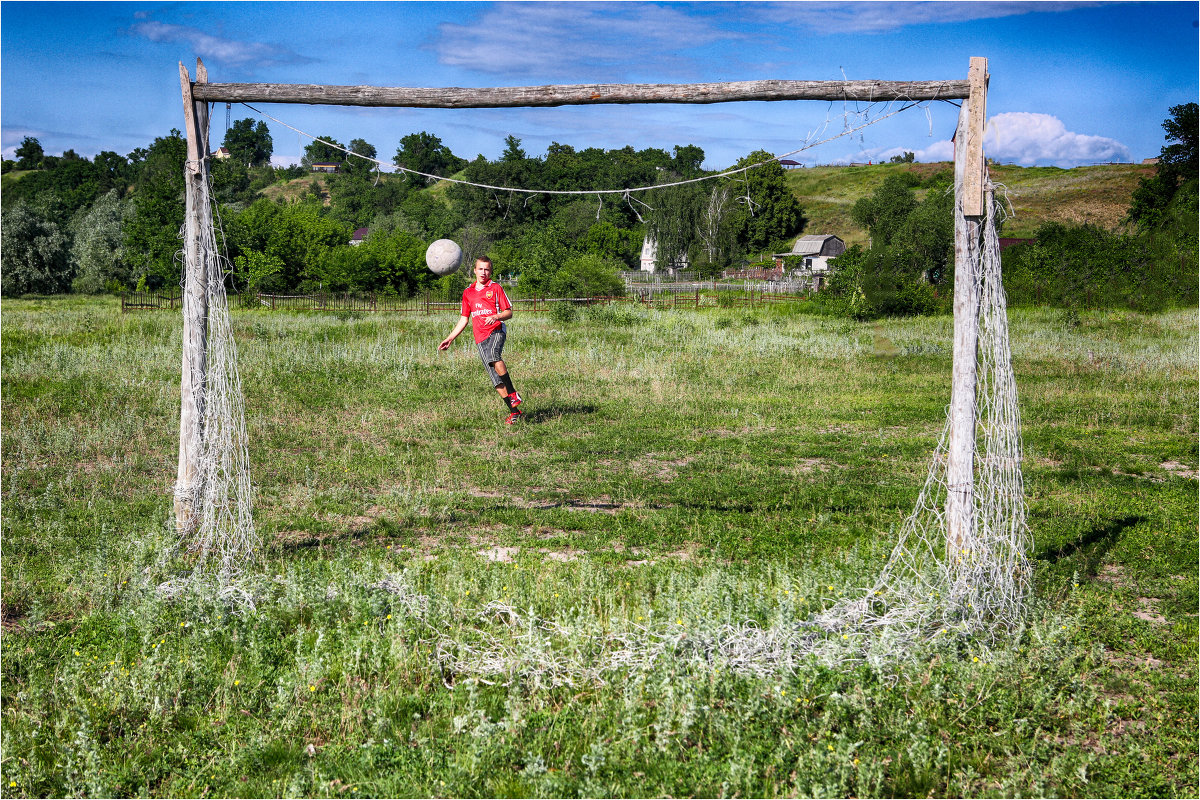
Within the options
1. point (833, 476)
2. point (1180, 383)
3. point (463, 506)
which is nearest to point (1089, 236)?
point (1180, 383)

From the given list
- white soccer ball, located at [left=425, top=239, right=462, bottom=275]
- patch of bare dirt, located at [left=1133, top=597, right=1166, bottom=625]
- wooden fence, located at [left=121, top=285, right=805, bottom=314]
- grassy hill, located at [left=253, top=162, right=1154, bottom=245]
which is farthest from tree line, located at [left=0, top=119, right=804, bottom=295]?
patch of bare dirt, located at [left=1133, top=597, right=1166, bottom=625]

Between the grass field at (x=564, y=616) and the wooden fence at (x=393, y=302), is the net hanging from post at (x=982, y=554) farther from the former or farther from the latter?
the wooden fence at (x=393, y=302)

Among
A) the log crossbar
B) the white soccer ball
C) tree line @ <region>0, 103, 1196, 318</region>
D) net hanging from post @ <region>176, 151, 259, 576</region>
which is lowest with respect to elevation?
net hanging from post @ <region>176, 151, 259, 576</region>

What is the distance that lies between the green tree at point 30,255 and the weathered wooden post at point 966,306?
62794 millimetres

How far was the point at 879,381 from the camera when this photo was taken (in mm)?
16547

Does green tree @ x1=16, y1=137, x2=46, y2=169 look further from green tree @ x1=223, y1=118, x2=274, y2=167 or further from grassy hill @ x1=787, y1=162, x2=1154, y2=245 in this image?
grassy hill @ x1=787, y1=162, x2=1154, y2=245

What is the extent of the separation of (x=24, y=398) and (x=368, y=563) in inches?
421

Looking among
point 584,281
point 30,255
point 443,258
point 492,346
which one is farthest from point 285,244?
point 443,258

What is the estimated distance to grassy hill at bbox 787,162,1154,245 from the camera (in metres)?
75.6

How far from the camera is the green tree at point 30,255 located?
181ft

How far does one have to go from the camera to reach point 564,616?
495cm

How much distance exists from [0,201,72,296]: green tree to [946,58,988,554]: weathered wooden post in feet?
206

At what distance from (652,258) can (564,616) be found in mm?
72776

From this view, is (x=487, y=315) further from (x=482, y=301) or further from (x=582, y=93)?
(x=582, y=93)
